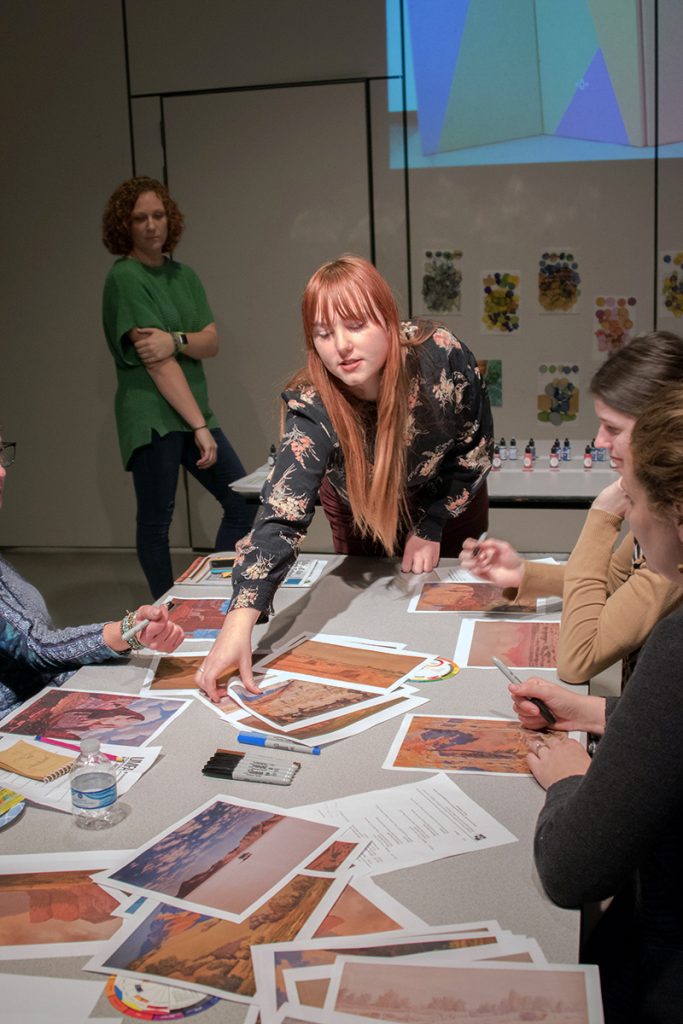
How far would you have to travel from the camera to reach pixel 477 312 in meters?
4.93

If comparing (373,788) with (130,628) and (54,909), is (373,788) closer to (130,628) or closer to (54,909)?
(54,909)

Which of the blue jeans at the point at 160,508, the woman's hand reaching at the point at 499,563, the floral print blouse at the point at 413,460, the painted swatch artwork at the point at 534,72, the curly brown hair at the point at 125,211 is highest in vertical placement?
the painted swatch artwork at the point at 534,72

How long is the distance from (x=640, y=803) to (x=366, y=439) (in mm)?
1276

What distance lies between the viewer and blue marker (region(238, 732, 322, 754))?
1.56 metres

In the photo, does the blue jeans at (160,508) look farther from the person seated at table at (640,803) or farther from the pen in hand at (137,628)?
the person seated at table at (640,803)

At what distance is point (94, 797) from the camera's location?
138cm

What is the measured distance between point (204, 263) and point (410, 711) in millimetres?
3862

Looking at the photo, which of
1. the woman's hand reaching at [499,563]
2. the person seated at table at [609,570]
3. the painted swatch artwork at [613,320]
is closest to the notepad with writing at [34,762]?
the person seated at table at [609,570]

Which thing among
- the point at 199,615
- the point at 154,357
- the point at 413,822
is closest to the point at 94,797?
the point at 413,822

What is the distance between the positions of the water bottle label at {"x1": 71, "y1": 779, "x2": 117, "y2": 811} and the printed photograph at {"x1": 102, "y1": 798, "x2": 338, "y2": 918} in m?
0.10

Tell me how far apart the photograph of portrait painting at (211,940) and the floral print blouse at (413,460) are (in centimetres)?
80

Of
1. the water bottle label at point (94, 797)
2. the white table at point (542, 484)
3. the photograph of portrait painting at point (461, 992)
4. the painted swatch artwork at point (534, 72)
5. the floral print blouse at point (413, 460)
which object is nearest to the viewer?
the photograph of portrait painting at point (461, 992)

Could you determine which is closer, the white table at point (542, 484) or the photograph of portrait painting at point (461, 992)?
the photograph of portrait painting at point (461, 992)

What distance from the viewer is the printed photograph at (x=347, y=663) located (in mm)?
1830
